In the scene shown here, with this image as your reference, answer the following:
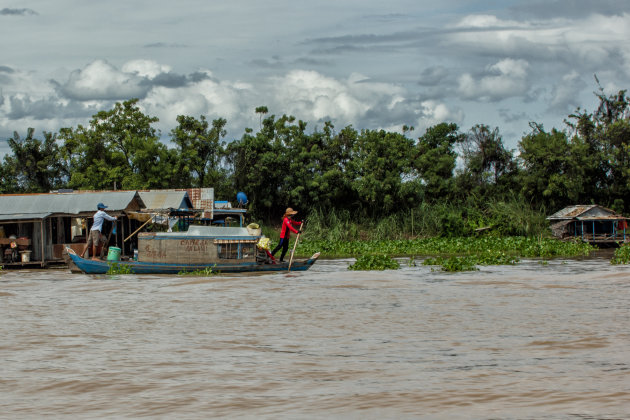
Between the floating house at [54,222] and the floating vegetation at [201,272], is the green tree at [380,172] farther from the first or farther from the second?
the floating vegetation at [201,272]

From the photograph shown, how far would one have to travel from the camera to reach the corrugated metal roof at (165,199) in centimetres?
2877

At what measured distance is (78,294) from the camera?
13719 mm

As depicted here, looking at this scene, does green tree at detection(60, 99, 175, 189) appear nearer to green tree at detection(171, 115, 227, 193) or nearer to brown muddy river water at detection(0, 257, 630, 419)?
green tree at detection(171, 115, 227, 193)

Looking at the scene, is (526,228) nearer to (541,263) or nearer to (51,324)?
(541,263)

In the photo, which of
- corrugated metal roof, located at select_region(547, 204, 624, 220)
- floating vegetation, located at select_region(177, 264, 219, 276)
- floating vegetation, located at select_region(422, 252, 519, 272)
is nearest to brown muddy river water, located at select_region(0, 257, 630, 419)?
floating vegetation, located at select_region(177, 264, 219, 276)

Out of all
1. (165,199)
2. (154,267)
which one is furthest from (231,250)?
(165,199)

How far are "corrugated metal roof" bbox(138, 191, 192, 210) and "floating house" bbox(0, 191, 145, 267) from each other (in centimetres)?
232

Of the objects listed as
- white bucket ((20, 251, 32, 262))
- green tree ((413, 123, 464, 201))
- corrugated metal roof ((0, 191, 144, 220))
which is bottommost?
white bucket ((20, 251, 32, 262))

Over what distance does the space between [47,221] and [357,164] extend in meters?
17.6

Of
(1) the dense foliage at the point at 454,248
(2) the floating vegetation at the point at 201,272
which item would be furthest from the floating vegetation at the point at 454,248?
(2) the floating vegetation at the point at 201,272

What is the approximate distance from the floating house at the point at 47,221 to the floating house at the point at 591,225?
21.2 metres

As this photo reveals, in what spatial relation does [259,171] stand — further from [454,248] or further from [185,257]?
[185,257]

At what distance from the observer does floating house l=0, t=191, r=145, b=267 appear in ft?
79.2

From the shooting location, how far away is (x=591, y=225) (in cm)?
3638
